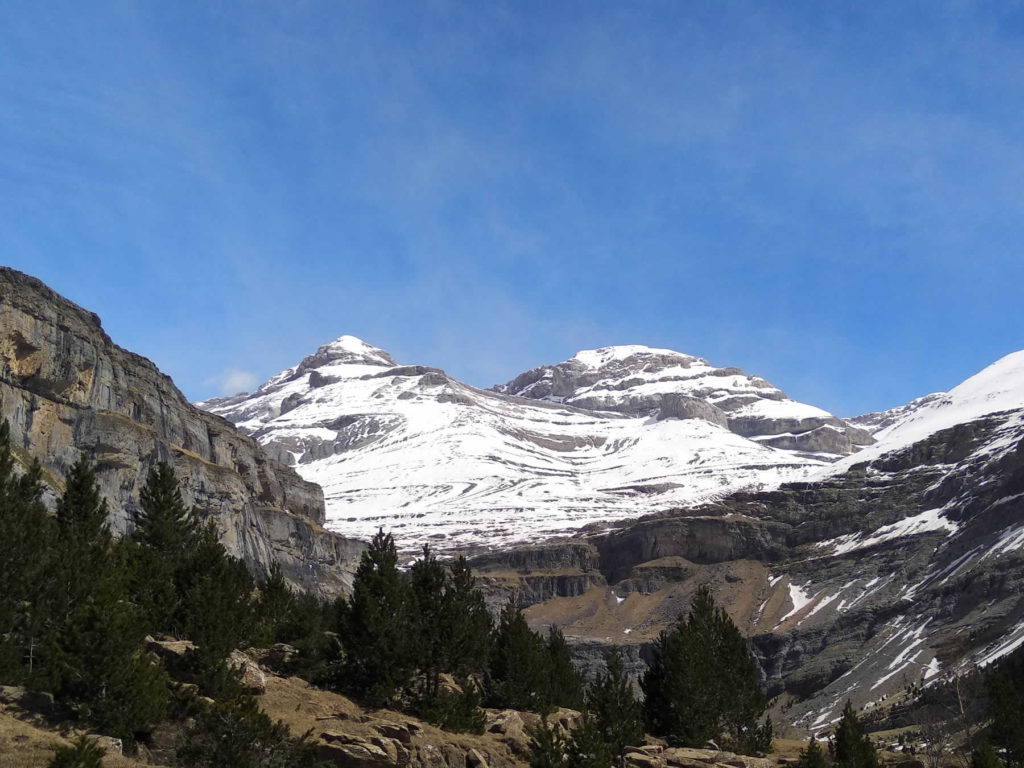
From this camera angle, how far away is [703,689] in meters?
61.8

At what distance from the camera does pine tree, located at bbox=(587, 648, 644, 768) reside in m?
49.2

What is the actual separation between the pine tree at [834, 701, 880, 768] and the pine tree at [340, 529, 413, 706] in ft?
76.0

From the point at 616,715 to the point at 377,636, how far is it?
1278 cm

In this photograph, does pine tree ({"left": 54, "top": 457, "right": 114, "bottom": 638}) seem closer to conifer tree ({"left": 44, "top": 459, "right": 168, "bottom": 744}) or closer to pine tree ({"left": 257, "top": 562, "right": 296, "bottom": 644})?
conifer tree ({"left": 44, "top": 459, "right": 168, "bottom": 744})

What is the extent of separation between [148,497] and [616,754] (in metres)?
32.0

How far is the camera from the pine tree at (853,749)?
51.9m

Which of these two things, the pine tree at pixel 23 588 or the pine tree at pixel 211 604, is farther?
the pine tree at pixel 211 604

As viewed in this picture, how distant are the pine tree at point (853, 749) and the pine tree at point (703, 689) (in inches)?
288

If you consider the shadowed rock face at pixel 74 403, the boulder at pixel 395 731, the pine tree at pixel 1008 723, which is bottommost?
the pine tree at pixel 1008 723

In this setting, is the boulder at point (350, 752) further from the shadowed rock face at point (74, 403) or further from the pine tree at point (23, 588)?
the shadowed rock face at point (74, 403)

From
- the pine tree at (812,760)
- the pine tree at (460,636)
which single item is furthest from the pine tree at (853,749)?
the pine tree at (460,636)

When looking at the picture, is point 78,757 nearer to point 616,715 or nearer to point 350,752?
point 350,752

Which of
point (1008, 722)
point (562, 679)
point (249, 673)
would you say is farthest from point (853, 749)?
point (249, 673)

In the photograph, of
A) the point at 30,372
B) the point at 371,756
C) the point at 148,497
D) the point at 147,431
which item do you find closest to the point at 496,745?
the point at 371,756
